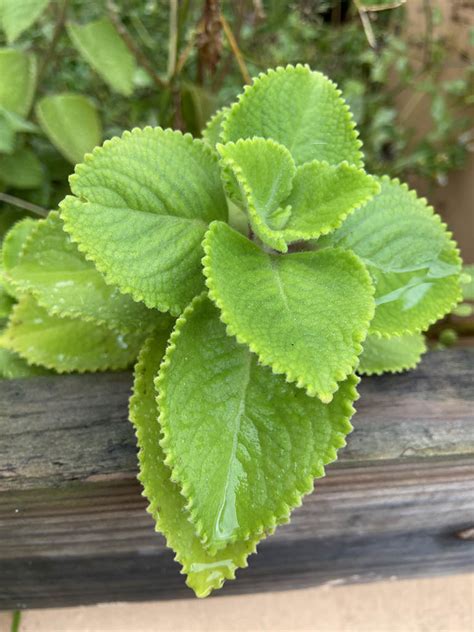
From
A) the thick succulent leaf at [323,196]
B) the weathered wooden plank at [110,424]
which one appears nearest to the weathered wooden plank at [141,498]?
the weathered wooden plank at [110,424]

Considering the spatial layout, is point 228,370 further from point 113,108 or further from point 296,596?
point 113,108

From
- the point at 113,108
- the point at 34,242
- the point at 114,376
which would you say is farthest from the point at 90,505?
the point at 113,108

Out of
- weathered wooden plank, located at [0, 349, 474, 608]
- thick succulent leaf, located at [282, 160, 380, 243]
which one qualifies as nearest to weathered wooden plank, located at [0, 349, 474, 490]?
weathered wooden plank, located at [0, 349, 474, 608]

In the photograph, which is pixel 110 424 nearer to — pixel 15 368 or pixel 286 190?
pixel 15 368

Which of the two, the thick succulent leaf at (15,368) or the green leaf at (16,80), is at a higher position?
the green leaf at (16,80)

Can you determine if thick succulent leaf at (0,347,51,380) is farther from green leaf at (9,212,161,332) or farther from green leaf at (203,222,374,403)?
green leaf at (203,222,374,403)

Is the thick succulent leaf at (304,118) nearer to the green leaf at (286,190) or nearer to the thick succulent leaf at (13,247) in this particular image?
the green leaf at (286,190)
